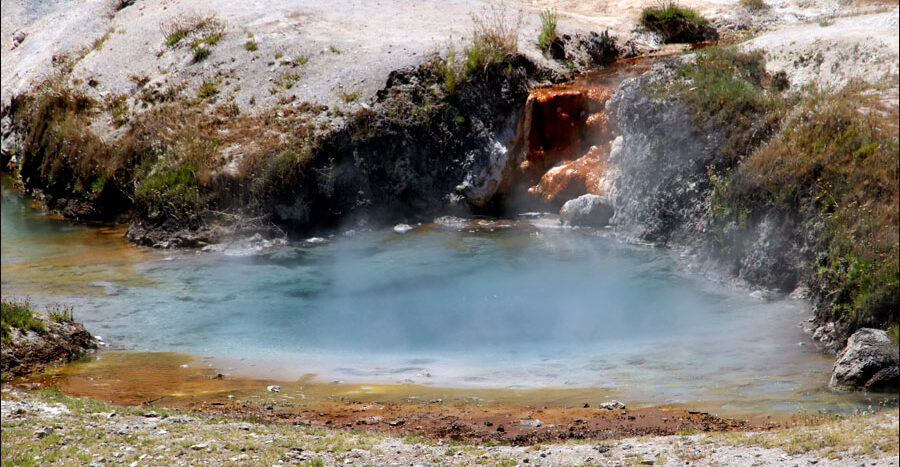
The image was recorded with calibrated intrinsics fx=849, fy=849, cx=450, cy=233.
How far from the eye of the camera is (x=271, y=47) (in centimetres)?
2328

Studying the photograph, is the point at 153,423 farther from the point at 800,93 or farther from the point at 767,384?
the point at 800,93

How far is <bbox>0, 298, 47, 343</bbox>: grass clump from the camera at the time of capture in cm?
1254

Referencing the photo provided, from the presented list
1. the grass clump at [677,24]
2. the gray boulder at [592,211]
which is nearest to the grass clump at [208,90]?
the gray boulder at [592,211]

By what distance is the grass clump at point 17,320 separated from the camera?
494 inches

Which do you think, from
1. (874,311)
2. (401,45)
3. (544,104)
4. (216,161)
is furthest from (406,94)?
(874,311)

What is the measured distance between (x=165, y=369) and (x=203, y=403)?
1.95 m

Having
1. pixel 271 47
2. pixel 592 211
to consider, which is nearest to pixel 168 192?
pixel 271 47

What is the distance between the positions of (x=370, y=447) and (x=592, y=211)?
11.9 meters

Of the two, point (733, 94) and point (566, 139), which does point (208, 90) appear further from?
point (733, 94)

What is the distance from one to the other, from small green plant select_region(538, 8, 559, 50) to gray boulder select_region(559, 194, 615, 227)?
410 cm

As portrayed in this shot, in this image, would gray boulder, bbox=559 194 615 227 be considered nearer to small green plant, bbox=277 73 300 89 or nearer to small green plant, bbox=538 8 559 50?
small green plant, bbox=538 8 559 50

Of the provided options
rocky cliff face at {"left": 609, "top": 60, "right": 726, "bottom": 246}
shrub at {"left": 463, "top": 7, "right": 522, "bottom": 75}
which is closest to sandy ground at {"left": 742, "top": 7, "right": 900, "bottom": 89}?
rocky cliff face at {"left": 609, "top": 60, "right": 726, "bottom": 246}

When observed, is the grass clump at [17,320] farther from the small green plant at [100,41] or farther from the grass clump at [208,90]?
the grass clump at [208,90]

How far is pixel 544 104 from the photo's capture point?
21.4 metres
